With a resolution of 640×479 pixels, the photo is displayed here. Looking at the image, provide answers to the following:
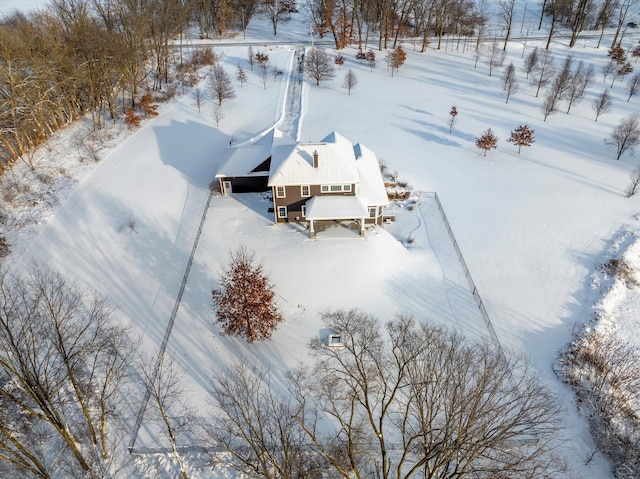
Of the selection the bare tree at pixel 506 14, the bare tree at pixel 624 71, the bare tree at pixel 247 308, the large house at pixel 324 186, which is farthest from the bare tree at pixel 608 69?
the bare tree at pixel 247 308

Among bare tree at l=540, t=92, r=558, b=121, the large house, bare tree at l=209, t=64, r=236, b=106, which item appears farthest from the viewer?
bare tree at l=209, t=64, r=236, b=106

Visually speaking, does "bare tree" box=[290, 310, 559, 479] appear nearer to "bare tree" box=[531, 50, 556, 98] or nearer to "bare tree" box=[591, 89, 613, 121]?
"bare tree" box=[591, 89, 613, 121]

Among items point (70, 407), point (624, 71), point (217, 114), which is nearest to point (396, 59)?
point (217, 114)

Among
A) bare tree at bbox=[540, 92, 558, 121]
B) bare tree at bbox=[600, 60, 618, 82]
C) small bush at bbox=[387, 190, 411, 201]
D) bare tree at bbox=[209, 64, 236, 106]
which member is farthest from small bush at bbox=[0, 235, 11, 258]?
bare tree at bbox=[600, 60, 618, 82]

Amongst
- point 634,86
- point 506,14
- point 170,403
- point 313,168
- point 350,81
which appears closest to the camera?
point 170,403

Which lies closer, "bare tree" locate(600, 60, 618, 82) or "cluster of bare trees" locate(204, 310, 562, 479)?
"cluster of bare trees" locate(204, 310, 562, 479)

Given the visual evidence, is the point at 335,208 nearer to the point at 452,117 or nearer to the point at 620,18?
the point at 452,117
